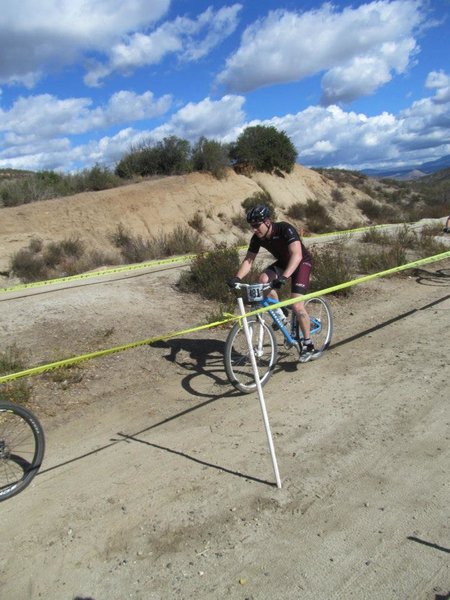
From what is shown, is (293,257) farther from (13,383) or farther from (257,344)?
(13,383)

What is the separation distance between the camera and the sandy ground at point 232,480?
304cm

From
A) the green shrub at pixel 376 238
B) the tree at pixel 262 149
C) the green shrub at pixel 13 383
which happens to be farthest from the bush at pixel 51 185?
the green shrub at pixel 13 383

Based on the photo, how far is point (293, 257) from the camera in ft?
20.0

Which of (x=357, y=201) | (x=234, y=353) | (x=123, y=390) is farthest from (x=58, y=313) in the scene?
(x=357, y=201)

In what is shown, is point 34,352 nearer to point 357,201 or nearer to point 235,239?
point 235,239

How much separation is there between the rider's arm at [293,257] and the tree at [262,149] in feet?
87.7

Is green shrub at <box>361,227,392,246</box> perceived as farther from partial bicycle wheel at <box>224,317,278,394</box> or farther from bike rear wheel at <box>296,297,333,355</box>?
partial bicycle wheel at <box>224,317,278,394</box>

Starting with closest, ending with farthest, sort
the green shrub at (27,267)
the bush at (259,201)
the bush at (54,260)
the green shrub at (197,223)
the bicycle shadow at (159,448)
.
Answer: the bicycle shadow at (159,448)
the green shrub at (27,267)
the bush at (54,260)
the green shrub at (197,223)
the bush at (259,201)

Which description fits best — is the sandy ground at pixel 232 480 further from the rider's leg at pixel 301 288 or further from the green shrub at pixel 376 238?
the green shrub at pixel 376 238

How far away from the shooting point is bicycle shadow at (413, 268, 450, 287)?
36.5ft

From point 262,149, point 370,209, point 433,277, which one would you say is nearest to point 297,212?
point 262,149

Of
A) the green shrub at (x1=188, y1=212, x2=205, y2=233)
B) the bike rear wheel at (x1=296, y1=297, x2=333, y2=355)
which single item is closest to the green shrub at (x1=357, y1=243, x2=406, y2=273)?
the bike rear wheel at (x1=296, y1=297, x2=333, y2=355)

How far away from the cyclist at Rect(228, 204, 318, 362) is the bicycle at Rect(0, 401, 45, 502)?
2687mm

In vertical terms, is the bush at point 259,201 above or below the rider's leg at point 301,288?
above
